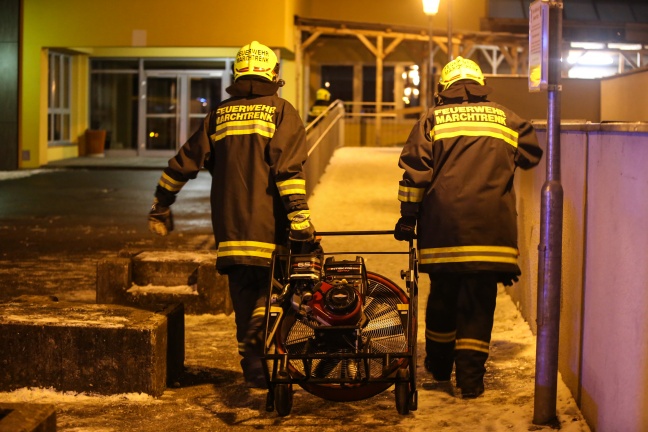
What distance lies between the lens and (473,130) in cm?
607

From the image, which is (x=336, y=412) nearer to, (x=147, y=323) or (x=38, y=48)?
(x=147, y=323)

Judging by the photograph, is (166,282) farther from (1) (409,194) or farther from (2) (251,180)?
(1) (409,194)

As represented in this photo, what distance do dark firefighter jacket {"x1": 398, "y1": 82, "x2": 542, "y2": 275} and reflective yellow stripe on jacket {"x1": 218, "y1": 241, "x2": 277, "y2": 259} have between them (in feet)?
2.76

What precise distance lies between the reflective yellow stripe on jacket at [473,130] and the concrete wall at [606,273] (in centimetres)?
33

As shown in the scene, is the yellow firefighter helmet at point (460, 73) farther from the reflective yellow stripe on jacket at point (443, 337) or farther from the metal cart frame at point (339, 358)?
the reflective yellow stripe on jacket at point (443, 337)

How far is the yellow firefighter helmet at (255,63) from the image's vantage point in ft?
21.0

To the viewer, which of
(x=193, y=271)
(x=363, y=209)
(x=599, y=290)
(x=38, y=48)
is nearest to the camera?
(x=599, y=290)

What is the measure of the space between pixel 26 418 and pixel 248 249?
7.51 feet

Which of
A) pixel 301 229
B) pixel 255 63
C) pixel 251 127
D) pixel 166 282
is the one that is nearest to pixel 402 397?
pixel 301 229

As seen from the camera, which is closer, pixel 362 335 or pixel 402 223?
pixel 362 335

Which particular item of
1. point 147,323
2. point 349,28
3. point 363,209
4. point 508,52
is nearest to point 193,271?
point 147,323

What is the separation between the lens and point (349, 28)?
28.0 meters

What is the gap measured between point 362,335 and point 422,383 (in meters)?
0.98

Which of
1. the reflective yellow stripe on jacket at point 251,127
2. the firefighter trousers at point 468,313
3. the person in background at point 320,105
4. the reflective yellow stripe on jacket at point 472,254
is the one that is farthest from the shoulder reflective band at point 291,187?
the person in background at point 320,105
